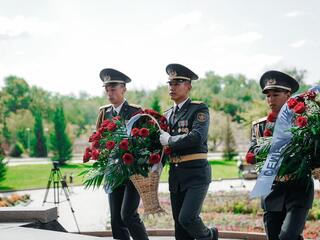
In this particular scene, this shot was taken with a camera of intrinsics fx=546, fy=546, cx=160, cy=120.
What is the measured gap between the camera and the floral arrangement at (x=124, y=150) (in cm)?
525

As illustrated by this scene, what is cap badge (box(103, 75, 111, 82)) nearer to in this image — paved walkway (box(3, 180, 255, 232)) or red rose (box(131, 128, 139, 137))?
red rose (box(131, 128, 139, 137))

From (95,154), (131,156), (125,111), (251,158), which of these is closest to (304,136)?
(251,158)

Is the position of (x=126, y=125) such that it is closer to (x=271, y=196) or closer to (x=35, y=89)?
(x=271, y=196)

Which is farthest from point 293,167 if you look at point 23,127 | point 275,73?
point 23,127

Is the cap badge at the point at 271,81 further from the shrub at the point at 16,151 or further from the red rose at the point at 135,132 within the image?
the shrub at the point at 16,151

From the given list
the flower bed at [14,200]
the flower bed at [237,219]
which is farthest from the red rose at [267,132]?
the flower bed at [14,200]

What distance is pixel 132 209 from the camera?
18.9 feet

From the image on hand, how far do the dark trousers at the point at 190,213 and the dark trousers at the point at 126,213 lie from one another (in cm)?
45

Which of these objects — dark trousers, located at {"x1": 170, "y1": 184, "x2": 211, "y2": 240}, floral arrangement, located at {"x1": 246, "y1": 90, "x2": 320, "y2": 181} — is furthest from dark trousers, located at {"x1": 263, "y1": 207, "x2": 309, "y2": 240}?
dark trousers, located at {"x1": 170, "y1": 184, "x2": 211, "y2": 240}

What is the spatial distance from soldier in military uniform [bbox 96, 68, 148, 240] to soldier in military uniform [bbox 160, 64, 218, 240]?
0.47 m

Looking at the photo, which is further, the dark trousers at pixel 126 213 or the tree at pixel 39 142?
the tree at pixel 39 142

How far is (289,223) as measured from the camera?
4758 mm

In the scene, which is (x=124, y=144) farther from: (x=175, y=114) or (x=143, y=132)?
(x=175, y=114)

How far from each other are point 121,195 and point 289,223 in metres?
1.98
